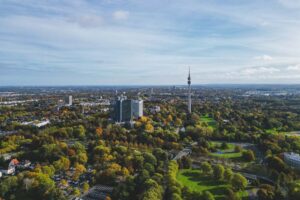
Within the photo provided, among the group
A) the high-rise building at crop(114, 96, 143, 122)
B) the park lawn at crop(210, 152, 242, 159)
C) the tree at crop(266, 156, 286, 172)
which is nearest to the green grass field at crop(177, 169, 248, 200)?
the tree at crop(266, 156, 286, 172)

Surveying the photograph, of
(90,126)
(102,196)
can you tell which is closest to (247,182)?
(102,196)

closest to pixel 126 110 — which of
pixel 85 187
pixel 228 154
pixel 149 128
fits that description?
pixel 149 128

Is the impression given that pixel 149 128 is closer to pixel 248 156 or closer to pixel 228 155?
pixel 228 155

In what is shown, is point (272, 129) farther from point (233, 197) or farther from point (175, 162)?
point (233, 197)

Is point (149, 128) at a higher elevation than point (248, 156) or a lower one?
higher

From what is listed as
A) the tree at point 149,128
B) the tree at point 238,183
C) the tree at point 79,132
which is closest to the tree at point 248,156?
the tree at point 238,183

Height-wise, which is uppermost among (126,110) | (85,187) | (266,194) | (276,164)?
(126,110)

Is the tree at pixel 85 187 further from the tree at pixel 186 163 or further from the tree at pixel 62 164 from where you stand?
the tree at pixel 186 163

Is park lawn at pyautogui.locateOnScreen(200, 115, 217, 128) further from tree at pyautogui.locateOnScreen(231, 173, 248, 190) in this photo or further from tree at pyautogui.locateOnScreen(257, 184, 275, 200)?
tree at pyautogui.locateOnScreen(257, 184, 275, 200)
